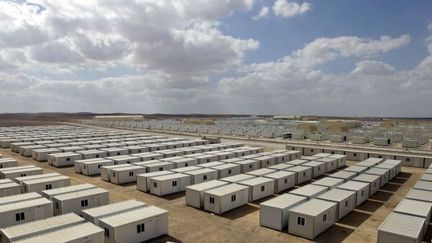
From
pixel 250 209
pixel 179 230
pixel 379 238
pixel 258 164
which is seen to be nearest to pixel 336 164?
pixel 258 164

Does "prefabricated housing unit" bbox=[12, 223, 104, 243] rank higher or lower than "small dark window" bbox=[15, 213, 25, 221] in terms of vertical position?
higher

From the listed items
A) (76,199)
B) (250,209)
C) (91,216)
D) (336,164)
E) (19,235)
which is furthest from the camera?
(336,164)

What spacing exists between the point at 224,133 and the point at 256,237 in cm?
9699

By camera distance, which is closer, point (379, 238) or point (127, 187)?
point (379, 238)

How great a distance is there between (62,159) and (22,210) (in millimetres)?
31133

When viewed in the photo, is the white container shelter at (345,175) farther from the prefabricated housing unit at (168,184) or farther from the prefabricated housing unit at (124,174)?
the prefabricated housing unit at (124,174)

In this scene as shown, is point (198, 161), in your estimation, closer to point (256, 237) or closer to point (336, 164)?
point (336, 164)

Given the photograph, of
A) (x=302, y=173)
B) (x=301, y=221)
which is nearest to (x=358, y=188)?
(x=302, y=173)

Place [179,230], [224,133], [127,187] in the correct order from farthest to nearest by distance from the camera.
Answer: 1. [224,133]
2. [127,187]
3. [179,230]


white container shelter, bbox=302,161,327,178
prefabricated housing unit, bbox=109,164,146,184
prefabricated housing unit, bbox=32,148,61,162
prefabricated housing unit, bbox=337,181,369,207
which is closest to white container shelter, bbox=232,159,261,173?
white container shelter, bbox=302,161,327,178

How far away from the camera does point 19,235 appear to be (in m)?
20.0

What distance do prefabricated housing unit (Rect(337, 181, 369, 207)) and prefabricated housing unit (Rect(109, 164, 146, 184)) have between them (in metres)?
26.1

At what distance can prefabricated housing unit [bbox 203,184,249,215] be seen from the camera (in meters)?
29.5

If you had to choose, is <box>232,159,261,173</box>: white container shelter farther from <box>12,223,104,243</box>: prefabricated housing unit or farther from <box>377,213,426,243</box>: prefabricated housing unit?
<box>12,223,104,243</box>: prefabricated housing unit
